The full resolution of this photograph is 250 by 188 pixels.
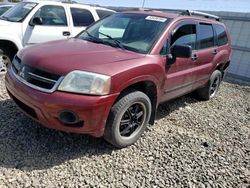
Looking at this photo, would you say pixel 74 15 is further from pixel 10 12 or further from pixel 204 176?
pixel 204 176

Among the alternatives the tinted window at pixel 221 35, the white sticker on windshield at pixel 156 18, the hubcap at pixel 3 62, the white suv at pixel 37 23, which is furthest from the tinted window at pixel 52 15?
the tinted window at pixel 221 35

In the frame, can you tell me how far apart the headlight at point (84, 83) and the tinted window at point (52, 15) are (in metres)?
3.77

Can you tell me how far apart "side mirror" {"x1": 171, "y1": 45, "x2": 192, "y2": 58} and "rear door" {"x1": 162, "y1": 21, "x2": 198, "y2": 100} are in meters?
0.13

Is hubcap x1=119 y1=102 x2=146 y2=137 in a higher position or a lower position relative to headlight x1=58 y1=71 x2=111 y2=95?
lower

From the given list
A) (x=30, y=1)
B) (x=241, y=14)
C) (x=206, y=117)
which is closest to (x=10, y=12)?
(x=30, y=1)

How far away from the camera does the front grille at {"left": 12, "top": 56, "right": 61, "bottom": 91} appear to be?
10.0ft

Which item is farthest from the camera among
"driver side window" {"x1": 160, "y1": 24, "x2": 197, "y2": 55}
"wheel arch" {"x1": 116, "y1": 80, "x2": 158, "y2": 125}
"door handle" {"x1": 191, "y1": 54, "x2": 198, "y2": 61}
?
"door handle" {"x1": 191, "y1": 54, "x2": 198, "y2": 61}

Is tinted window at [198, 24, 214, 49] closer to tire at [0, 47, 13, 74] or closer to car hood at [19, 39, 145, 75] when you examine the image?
car hood at [19, 39, 145, 75]

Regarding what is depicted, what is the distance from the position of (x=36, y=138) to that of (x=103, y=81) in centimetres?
132

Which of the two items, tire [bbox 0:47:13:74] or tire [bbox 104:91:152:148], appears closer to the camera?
tire [bbox 104:91:152:148]

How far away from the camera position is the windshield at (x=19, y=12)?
239 inches

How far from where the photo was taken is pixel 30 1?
646 centimetres

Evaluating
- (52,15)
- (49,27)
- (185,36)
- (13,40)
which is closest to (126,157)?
(185,36)

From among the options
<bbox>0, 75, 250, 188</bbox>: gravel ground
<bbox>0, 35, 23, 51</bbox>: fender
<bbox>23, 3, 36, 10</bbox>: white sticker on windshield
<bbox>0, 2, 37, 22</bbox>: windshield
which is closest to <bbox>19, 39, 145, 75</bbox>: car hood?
<bbox>0, 75, 250, 188</bbox>: gravel ground
